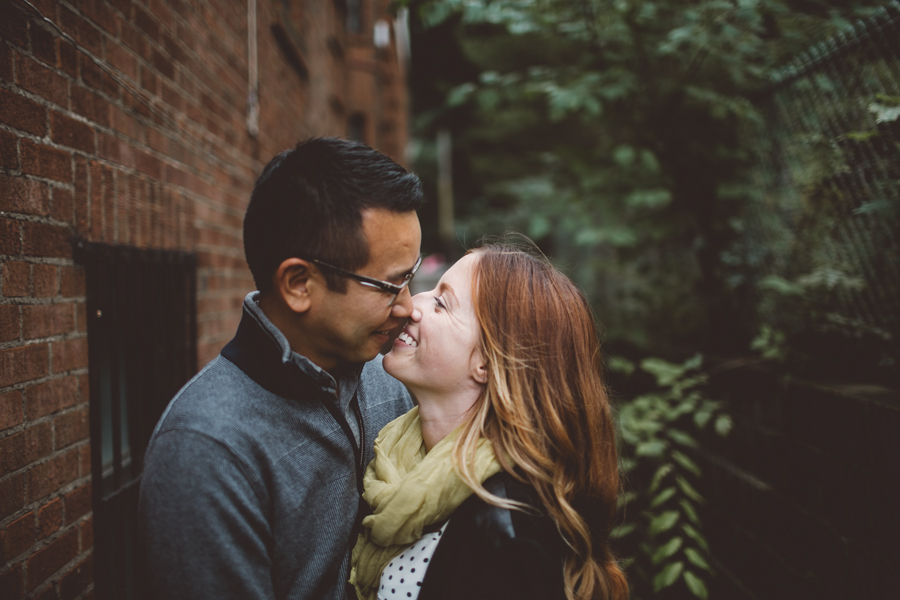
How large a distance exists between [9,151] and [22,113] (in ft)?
0.41

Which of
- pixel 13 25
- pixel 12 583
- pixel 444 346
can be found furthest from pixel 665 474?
pixel 13 25

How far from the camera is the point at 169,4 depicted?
88.4 inches

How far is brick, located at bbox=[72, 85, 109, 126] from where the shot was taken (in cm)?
164

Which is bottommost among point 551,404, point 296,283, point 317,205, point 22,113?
point 551,404

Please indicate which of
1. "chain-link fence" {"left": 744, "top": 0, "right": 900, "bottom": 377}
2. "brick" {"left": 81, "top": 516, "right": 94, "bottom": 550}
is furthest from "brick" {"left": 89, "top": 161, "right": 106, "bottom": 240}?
"chain-link fence" {"left": 744, "top": 0, "right": 900, "bottom": 377}

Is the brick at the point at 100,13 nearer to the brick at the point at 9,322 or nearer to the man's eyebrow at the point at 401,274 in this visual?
the brick at the point at 9,322

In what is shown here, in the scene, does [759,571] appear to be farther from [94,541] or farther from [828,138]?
[94,541]

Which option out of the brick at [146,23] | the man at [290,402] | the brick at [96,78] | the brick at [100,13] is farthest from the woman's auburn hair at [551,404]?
the brick at [146,23]

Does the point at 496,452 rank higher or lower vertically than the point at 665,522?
higher

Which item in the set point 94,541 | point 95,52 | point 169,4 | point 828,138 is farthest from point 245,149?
point 828,138

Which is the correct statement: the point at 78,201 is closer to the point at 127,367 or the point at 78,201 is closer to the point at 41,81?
the point at 41,81

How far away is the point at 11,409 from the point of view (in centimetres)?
138

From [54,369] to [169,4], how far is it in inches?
64.9

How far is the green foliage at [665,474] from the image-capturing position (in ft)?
8.38
